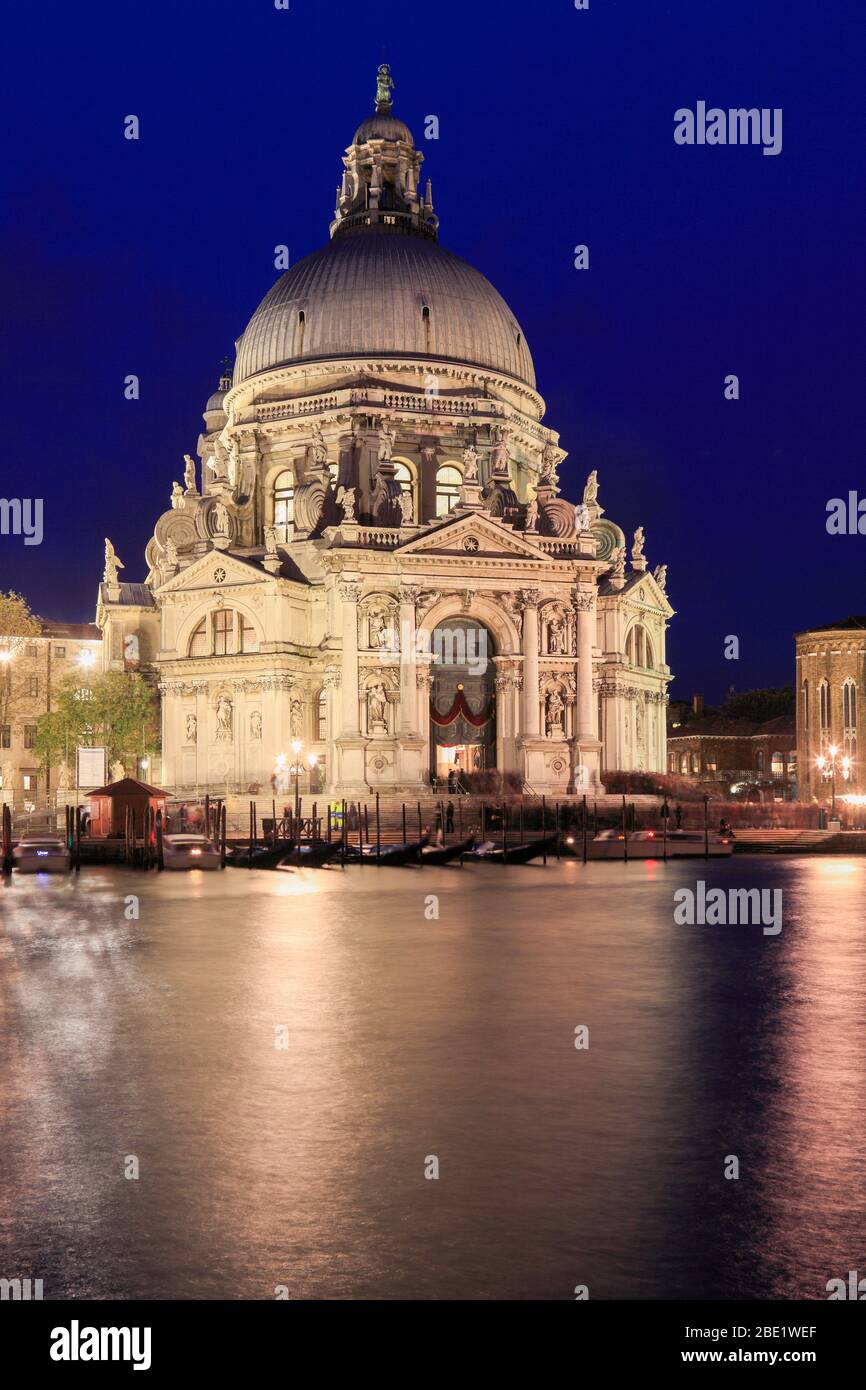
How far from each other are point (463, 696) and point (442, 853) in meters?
21.2

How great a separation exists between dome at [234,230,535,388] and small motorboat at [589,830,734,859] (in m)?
32.6

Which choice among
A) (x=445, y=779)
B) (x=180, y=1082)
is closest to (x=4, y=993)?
(x=180, y=1082)

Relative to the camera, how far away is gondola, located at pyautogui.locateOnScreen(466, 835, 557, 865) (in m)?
49.4

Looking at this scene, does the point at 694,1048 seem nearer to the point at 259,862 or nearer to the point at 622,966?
the point at 622,966

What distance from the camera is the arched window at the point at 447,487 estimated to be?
250 feet

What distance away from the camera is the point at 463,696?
69.9 m

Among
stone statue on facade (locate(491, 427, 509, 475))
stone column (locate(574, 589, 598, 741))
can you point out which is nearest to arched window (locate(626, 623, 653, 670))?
stone column (locate(574, 589, 598, 741))

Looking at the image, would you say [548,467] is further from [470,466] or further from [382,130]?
[382,130]

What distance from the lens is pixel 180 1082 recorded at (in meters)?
12.6

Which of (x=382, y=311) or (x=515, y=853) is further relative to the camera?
(x=382, y=311)

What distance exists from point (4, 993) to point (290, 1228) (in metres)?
9.81

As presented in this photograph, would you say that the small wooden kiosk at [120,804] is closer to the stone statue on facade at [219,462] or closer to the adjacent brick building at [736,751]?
the stone statue on facade at [219,462]

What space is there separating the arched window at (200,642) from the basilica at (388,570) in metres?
0.13

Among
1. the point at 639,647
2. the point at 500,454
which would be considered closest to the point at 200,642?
the point at 500,454
